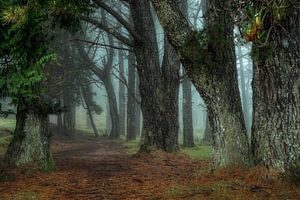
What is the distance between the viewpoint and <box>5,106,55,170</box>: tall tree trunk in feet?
28.9

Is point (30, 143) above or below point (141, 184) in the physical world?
above

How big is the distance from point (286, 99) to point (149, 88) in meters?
7.20

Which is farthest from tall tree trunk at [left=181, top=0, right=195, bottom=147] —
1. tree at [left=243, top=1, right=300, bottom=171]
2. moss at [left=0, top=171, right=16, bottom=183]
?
tree at [left=243, top=1, right=300, bottom=171]

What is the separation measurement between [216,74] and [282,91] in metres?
1.38

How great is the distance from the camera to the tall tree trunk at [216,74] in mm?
7043

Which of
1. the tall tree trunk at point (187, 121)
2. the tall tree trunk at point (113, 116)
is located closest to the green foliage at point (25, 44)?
the tall tree trunk at point (187, 121)

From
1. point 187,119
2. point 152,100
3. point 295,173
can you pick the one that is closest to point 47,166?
point 152,100

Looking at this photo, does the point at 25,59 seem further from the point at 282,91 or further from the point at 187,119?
the point at 187,119

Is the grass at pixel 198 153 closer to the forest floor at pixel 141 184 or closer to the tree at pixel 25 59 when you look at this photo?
the forest floor at pixel 141 184

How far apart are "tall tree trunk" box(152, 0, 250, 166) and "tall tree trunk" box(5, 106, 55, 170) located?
12.3ft

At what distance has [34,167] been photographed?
869cm

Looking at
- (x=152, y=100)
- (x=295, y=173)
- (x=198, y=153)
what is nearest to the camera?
(x=295, y=173)

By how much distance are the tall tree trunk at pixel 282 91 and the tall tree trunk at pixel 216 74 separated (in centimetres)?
86

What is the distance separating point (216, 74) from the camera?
720cm
